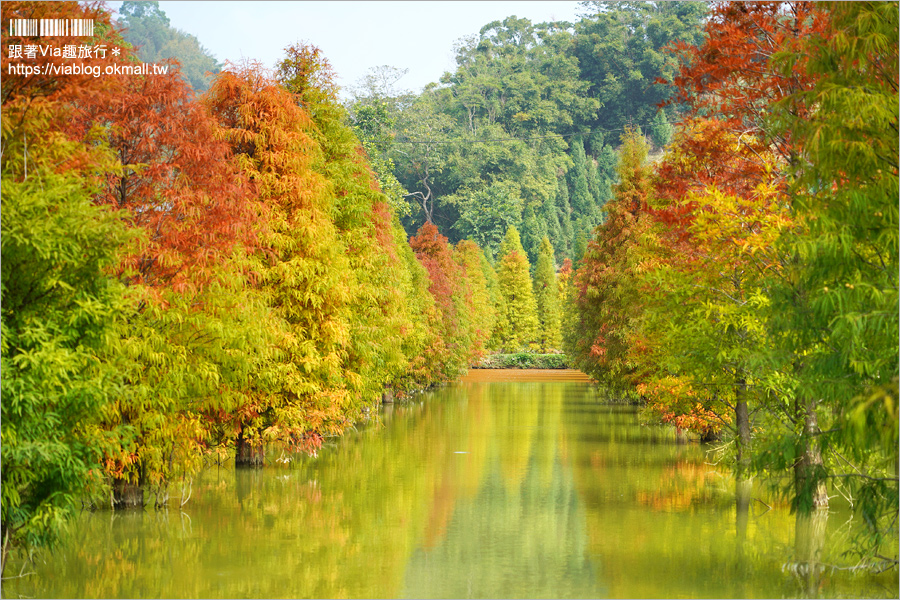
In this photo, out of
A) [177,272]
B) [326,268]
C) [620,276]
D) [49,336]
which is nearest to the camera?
[49,336]

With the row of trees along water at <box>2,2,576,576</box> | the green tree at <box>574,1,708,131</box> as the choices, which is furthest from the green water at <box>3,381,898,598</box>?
the green tree at <box>574,1,708,131</box>

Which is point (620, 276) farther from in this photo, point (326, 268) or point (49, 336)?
point (49, 336)

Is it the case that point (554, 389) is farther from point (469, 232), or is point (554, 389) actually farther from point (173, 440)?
point (469, 232)

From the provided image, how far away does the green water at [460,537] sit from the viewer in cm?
1016

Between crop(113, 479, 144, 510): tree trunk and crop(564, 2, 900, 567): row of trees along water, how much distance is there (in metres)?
8.46

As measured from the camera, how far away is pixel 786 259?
11.9m

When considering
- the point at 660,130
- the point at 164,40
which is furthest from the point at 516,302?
the point at 164,40

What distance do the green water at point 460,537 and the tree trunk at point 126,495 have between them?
336 millimetres

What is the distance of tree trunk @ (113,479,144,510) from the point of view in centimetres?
1424

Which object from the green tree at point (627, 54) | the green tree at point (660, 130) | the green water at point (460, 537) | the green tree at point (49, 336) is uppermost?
the green tree at point (627, 54)

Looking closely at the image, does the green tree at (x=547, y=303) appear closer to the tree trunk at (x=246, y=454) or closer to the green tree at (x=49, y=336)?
the tree trunk at (x=246, y=454)

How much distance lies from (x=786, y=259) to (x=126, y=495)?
963cm

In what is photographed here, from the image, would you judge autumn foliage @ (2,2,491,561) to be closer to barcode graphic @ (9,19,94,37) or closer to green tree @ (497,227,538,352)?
barcode graphic @ (9,19,94,37)

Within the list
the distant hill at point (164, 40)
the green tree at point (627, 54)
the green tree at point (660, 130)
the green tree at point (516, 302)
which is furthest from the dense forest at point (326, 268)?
the distant hill at point (164, 40)
